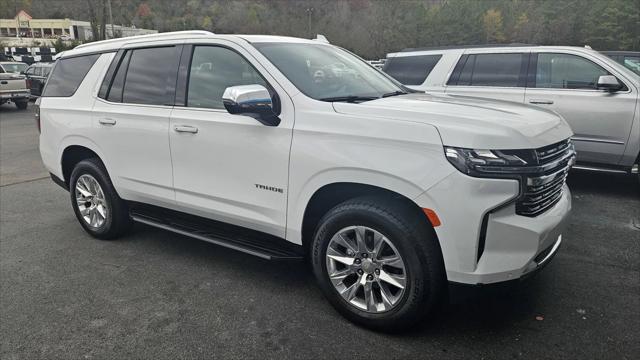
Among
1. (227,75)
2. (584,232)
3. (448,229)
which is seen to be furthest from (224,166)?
(584,232)

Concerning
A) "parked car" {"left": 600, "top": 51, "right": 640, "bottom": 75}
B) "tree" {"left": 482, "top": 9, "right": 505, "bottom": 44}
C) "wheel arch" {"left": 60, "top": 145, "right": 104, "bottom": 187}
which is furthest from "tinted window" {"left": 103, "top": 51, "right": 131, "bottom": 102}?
"tree" {"left": 482, "top": 9, "right": 505, "bottom": 44}

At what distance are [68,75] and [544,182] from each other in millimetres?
4386

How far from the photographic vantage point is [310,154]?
2.90 metres

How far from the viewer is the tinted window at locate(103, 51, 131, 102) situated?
4090 millimetres

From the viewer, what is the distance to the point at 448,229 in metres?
2.46

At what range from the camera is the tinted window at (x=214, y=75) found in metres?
3.32

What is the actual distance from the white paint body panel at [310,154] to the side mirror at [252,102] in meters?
0.08

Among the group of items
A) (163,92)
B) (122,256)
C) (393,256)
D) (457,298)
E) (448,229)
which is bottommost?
(122,256)

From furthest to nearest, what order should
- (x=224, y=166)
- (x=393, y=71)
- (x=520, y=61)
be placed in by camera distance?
1. (x=393, y=71)
2. (x=520, y=61)
3. (x=224, y=166)

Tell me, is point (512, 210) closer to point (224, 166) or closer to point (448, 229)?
point (448, 229)

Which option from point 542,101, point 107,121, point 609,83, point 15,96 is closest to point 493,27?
point 15,96

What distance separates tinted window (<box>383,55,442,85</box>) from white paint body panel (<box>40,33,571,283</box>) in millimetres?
3669

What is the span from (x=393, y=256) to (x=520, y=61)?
4.98 meters

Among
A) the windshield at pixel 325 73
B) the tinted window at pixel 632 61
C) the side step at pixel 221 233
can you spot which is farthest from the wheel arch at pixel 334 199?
the tinted window at pixel 632 61
